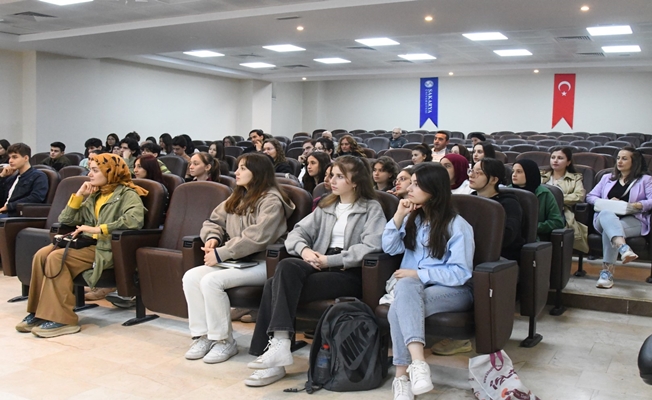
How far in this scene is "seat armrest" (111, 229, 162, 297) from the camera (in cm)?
390

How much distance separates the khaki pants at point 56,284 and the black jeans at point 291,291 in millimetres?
1380

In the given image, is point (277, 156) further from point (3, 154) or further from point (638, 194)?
point (3, 154)

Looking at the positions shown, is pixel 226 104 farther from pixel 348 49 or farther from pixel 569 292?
pixel 569 292

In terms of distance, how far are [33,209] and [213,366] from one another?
2636 millimetres

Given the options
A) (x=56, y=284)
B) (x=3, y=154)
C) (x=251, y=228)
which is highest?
(x=3, y=154)

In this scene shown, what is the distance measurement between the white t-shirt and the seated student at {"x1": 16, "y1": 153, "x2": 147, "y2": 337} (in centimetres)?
134

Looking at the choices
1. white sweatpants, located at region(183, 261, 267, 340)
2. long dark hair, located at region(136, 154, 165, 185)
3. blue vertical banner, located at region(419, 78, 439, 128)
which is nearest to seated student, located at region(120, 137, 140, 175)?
long dark hair, located at region(136, 154, 165, 185)

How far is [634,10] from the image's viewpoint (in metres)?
8.15

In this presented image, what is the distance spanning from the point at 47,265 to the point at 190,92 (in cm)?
1423

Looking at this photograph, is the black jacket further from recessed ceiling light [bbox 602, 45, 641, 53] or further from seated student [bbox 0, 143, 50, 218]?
recessed ceiling light [bbox 602, 45, 641, 53]

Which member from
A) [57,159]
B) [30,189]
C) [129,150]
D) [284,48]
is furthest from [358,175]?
[284,48]

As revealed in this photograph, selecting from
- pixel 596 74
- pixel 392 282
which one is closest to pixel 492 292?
pixel 392 282

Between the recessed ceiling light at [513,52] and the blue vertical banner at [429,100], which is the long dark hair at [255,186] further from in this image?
the blue vertical banner at [429,100]

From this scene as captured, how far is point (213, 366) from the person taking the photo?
10.8ft
